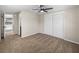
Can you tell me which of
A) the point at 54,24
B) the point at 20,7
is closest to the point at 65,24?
the point at 54,24

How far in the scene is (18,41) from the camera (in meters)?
1.69

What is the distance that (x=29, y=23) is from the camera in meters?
1.85

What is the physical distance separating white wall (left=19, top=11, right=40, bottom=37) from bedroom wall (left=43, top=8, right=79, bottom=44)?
29cm

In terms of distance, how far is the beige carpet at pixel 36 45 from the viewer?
5.12ft

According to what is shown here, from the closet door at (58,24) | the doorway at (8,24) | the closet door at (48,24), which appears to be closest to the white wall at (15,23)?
the doorway at (8,24)

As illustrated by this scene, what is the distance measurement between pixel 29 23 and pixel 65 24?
2.79 ft

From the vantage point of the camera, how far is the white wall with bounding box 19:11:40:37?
5.81 ft

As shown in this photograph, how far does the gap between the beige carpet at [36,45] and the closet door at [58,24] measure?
12 cm

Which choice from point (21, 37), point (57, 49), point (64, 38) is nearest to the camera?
point (57, 49)

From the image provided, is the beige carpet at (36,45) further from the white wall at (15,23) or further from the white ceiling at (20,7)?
the white ceiling at (20,7)
